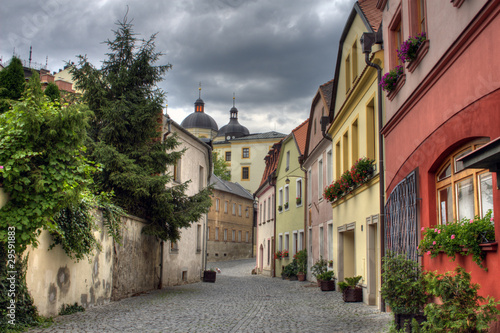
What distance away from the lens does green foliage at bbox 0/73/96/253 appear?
8.23 m

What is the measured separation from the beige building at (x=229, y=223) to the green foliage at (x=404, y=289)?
44809 mm

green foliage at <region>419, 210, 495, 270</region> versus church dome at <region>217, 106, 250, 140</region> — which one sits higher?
church dome at <region>217, 106, 250, 140</region>

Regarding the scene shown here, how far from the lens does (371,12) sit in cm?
1465

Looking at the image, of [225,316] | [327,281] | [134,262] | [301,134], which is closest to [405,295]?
[225,316]

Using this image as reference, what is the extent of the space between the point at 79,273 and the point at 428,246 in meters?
7.60

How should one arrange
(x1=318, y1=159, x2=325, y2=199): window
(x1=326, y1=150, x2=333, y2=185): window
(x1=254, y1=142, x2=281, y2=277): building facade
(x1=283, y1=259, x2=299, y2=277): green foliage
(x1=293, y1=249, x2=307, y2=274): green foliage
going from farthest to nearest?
(x1=254, y1=142, x2=281, y2=277): building facade → (x1=283, y1=259, x2=299, y2=277): green foliage → (x1=293, y1=249, x2=307, y2=274): green foliage → (x1=318, y1=159, x2=325, y2=199): window → (x1=326, y1=150, x2=333, y2=185): window

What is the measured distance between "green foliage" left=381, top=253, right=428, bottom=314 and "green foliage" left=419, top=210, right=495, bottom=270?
625 millimetres

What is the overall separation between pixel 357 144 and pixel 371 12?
3666 millimetres

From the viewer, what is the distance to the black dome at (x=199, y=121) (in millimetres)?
103500

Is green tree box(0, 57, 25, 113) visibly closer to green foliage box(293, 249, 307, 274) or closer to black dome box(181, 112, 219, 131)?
green foliage box(293, 249, 307, 274)

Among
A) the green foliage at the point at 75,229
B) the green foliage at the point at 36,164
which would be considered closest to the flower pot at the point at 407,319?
the green foliage at the point at 36,164

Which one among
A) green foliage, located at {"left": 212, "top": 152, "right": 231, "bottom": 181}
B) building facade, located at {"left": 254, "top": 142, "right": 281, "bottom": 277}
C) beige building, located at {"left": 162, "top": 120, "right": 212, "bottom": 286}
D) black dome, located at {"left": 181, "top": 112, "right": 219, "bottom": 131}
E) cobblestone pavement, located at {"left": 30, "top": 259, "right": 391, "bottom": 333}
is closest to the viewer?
cobblestone pavement, located at {"left": 30, "top": 259, "right": 391, "bottom": 333}

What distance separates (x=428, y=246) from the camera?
289 inches

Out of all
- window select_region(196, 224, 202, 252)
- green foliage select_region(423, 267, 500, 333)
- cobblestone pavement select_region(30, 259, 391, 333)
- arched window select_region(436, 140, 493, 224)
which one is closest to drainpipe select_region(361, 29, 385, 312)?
cobblestone pavement select_region(30, 259, 391, 333)
